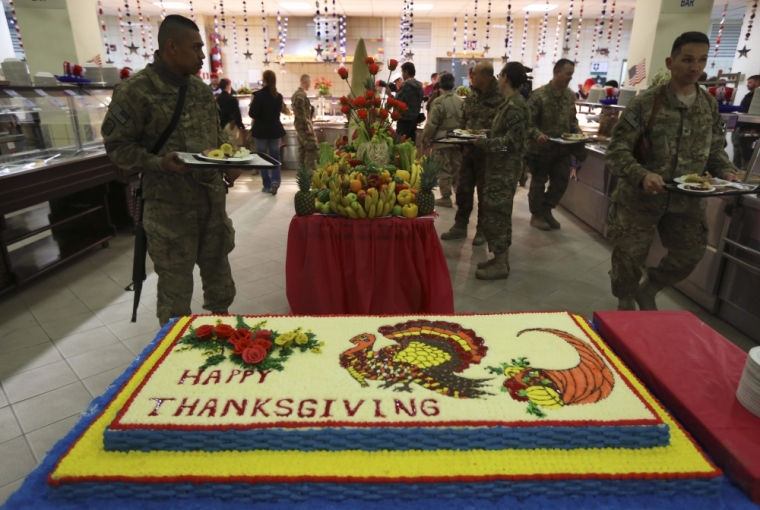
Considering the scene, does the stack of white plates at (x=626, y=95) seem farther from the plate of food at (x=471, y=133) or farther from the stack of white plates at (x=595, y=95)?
the plate of food at (x=471, y=133)

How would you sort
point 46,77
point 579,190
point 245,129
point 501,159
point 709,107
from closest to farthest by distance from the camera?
point 709,107
point 501,159
point 46,77
point 579,190
point 245,129

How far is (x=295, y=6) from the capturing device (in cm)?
1118

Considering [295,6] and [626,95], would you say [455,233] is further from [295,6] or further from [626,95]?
[295,6]

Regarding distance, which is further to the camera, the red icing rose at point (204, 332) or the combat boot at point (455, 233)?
the combat boot at point (455, 233)

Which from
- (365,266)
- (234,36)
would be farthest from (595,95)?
(234,36)

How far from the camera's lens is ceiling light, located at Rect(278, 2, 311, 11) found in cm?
1081

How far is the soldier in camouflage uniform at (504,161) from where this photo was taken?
3596mm

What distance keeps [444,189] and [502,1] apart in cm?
660

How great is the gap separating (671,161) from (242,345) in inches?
95.4

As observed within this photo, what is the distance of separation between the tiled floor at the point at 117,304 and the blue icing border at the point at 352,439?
128 centimetres

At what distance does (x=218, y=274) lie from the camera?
2.65 metres

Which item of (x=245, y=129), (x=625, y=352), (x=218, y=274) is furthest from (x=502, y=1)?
(x=625, y=352)

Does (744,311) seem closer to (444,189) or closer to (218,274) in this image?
(218,274)

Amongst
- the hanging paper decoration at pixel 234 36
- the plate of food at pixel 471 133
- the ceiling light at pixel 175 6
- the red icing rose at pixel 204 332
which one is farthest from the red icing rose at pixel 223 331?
the hanging paper decoration at pixel 234 36
